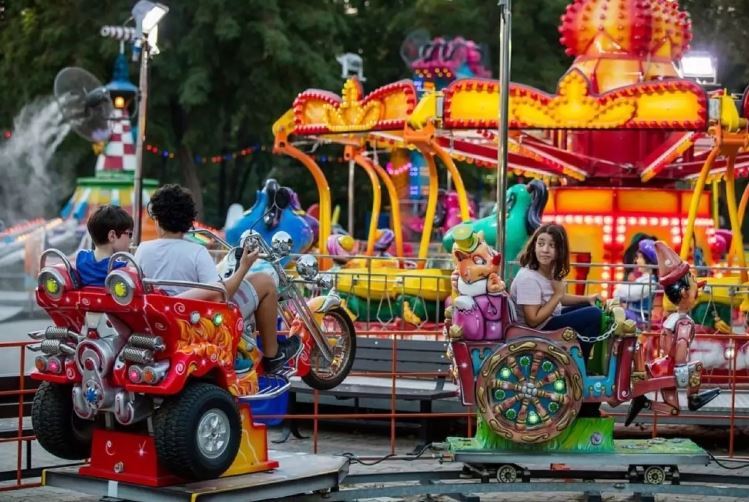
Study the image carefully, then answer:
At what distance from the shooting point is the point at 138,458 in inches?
285

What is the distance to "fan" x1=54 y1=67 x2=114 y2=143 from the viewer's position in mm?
24078

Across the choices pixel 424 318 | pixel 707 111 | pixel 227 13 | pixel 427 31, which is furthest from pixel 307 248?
pixel 427 31

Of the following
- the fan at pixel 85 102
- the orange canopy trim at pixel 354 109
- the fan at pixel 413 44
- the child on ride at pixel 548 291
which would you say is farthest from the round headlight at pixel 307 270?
the fan at pixel 413 44

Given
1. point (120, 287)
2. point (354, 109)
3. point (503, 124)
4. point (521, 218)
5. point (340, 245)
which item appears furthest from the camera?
point (340, 245)

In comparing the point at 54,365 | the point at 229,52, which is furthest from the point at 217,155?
the point at 54,365

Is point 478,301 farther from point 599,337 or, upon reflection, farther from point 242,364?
point 242,364

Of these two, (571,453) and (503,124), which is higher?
(503,124)

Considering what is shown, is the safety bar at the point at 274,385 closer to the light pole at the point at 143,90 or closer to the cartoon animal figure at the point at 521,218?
the light pole at the point at 143,90

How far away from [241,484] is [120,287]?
120 centimetres

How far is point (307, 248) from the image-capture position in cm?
1512

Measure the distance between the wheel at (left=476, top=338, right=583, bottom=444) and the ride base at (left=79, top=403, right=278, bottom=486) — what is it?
138cm

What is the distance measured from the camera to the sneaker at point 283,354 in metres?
7.93

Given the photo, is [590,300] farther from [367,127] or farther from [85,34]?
[85,34]

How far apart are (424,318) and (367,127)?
255 centimetres
